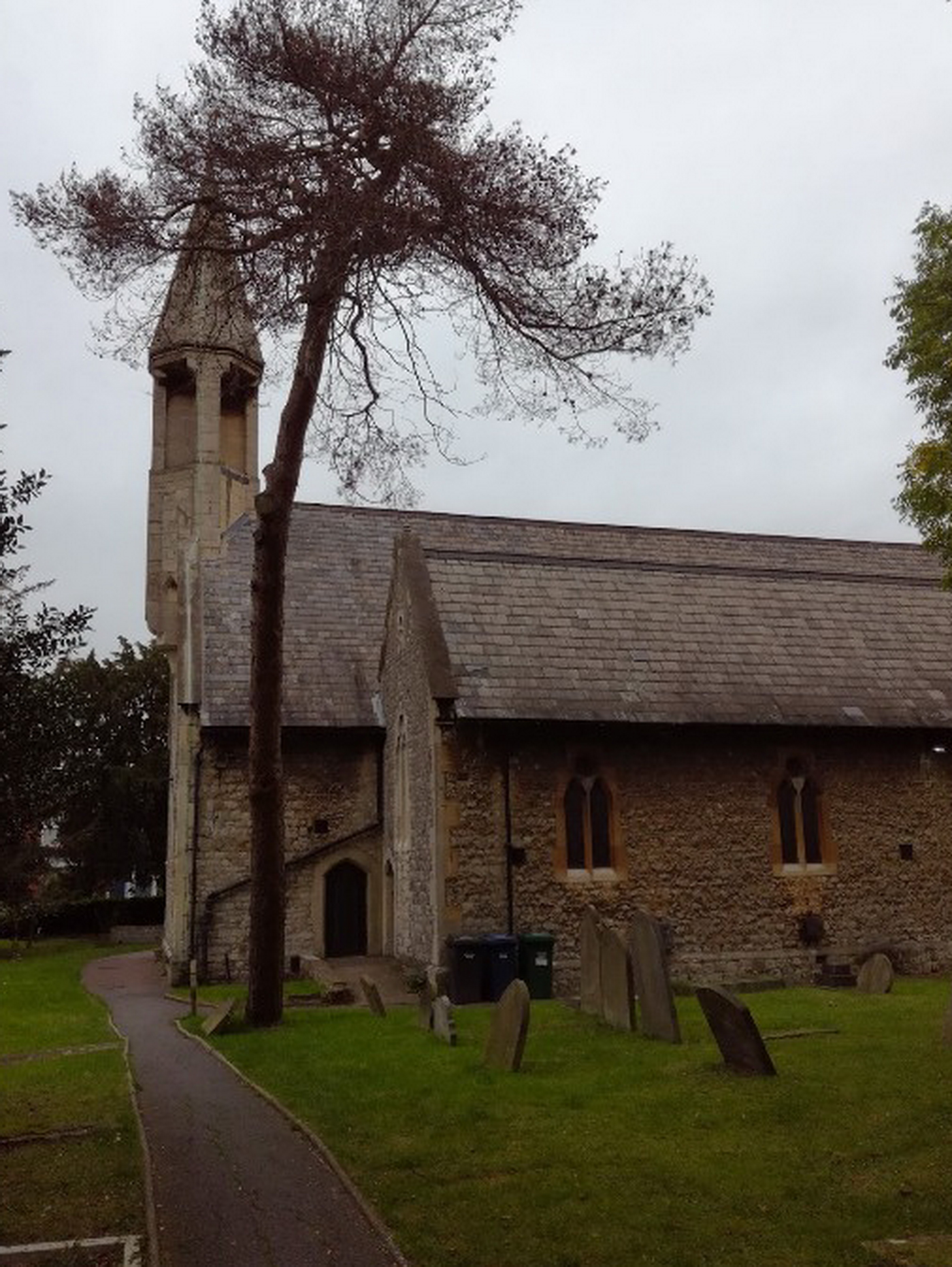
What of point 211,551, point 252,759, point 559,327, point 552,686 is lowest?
point 252,759

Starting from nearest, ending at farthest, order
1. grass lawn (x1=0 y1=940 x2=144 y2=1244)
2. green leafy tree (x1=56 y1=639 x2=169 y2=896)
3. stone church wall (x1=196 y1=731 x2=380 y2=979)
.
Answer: grass lawn (x1=0 y1=940 x2=144 y2=1244), stone church wall (x1=196 y1=731 x2=380 y2=979), green leafy tree (x1=56 y1=639 x2=169 y2=896)

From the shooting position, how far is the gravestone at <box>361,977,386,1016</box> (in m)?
14.6

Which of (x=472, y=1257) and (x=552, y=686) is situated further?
(x=552, y=686)

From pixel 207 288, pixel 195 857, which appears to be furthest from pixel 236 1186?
pixel 195 857

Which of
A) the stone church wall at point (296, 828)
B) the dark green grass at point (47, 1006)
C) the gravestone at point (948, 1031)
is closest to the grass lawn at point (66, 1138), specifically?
the dark green grass at point (47, 1006)

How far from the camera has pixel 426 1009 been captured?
1366cm

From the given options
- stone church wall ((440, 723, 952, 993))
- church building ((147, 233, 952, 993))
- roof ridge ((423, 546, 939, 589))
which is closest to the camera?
stone church wall ((440, 723, 952, 993))

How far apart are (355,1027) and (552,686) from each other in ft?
21.1

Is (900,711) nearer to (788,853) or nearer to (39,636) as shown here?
(788,853)

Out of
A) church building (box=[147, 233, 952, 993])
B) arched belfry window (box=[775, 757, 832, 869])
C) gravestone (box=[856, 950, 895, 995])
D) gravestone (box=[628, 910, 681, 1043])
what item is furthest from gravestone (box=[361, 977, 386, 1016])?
arched belfry window (box=[775, 757, 832, 869])

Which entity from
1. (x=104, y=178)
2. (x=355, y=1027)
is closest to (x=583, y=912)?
(x=355, y=1027)

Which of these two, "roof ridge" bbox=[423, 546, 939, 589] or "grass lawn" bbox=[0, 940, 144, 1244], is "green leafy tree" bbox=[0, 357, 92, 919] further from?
"roof ridge" bbox=[423, 546, 939, 589]

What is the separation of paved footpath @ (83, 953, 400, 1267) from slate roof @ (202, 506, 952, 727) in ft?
24.9

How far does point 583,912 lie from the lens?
17.0 m
